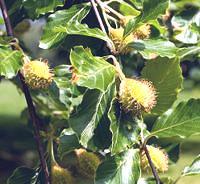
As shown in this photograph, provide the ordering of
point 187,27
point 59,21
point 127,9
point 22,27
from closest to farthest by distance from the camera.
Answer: point 59,21 → point 127,9 → point 187,27 → point 22,27

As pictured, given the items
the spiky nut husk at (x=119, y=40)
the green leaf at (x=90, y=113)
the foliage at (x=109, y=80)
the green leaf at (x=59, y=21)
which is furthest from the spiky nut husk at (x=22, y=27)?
the green leaf at (x=90, y=113)

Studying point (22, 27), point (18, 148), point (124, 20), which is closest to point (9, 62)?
point (124, 20)

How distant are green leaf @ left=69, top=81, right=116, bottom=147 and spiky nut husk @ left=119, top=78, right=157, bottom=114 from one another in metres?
0.02

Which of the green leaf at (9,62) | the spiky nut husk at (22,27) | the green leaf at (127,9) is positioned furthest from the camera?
the spiky nut husk at (22,27)

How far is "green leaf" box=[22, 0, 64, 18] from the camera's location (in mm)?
1369

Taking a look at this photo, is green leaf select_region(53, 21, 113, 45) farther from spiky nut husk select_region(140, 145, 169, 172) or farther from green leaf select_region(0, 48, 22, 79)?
spiky nut husk select_region(140, 145, 169, 172)

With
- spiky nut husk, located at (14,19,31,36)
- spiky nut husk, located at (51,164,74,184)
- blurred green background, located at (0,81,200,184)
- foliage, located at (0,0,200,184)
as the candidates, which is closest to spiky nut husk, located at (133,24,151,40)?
foliage, located at (0,0,200,184)

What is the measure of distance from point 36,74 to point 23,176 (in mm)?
291

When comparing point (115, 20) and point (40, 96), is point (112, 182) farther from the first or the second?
point (40, 96)

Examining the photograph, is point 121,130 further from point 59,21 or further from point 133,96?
point 59,21

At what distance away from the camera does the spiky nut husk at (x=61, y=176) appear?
1.41 meters

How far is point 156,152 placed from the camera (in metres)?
1.34

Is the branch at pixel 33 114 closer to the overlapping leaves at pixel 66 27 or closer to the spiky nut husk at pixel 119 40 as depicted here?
the overlapping leaves at pixel 66 27

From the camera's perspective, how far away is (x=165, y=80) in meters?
1.36
